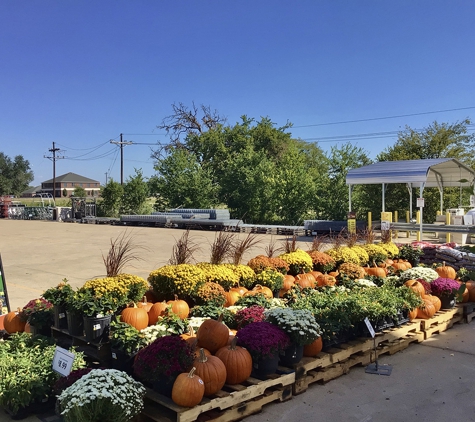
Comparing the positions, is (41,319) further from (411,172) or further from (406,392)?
(411,172)

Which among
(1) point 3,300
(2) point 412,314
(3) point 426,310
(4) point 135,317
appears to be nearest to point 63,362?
(4) point 135,317

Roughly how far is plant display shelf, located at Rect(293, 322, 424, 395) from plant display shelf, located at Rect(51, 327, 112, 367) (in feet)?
5.99

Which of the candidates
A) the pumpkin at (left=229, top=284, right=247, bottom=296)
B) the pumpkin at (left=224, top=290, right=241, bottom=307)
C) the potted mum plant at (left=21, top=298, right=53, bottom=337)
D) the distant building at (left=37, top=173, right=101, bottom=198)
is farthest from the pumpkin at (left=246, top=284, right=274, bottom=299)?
the distant building at (left=37, top=173, right=101, bottom=198)

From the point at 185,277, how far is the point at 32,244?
48.0 ft

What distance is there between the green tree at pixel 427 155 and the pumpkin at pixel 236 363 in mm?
21366

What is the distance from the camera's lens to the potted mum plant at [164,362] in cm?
A: 345

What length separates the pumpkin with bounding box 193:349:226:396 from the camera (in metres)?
3.58

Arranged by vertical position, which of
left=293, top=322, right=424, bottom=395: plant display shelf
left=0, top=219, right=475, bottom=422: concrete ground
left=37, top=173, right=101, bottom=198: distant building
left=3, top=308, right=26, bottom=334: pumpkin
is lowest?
left=0, top=219, right=475, bottom=422: concrete ground

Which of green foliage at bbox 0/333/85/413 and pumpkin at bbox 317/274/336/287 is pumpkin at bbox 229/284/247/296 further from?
green foliage at bbox 0/333/85/413

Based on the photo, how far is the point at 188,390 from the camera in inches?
131

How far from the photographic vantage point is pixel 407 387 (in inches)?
168

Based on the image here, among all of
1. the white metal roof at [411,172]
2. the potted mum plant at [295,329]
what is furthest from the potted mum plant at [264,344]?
the white metal roof at [411,172]

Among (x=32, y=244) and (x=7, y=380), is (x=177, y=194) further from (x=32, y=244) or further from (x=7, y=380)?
(x=7, y=380)

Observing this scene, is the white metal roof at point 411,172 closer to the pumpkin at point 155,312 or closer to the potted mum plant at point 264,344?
the pumpkin at point 155,312
